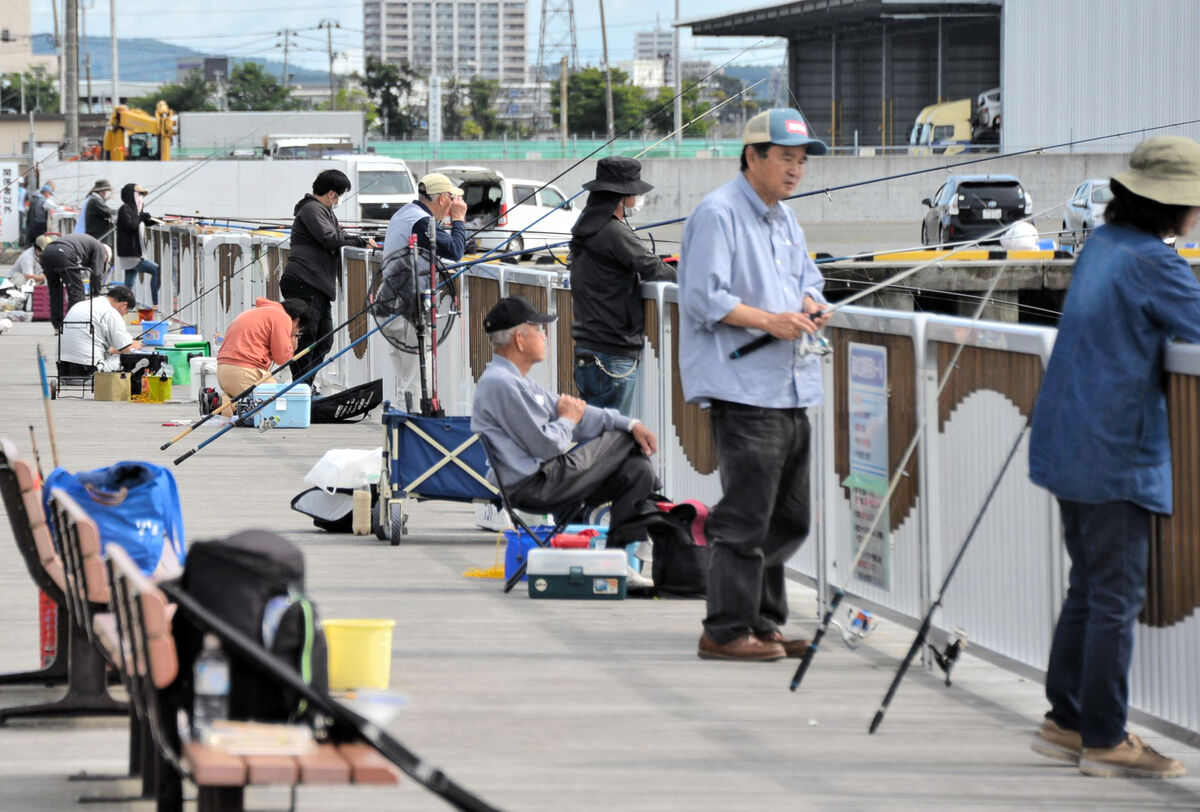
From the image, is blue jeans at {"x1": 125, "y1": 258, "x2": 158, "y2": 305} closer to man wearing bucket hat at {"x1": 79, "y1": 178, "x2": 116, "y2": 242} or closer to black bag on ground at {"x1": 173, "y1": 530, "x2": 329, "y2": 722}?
man wearing bucket hat at {"x1": 79, "y1": 178, "x2": 116, "y2": 242}

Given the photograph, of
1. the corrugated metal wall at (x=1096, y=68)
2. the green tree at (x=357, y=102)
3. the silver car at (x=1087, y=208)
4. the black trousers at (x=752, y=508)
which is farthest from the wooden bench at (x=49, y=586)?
the green tree at (x=357, y=102)

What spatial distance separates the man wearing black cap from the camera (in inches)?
280

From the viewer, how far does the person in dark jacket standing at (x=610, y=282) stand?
794cm

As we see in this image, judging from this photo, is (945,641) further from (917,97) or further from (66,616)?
(917,97)

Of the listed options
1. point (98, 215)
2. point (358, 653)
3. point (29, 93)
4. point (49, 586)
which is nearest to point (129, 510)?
point (49, 586)

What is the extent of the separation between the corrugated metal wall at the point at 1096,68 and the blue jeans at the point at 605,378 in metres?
40.9

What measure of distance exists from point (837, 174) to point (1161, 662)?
45.4 m

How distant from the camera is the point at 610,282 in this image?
810 cm

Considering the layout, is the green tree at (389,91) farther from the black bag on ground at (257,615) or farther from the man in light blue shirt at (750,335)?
the black bag on ground at (257,615)

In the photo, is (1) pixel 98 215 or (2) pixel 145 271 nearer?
(1) pixel 98 215

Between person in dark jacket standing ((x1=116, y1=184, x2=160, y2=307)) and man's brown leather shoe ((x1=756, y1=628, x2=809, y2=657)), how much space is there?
17.8 m

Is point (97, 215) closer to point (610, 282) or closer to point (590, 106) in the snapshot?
point (610, 282)

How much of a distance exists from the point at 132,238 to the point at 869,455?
18.8 metres

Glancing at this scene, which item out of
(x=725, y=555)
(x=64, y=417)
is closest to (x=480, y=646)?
(x=725, y=555)
